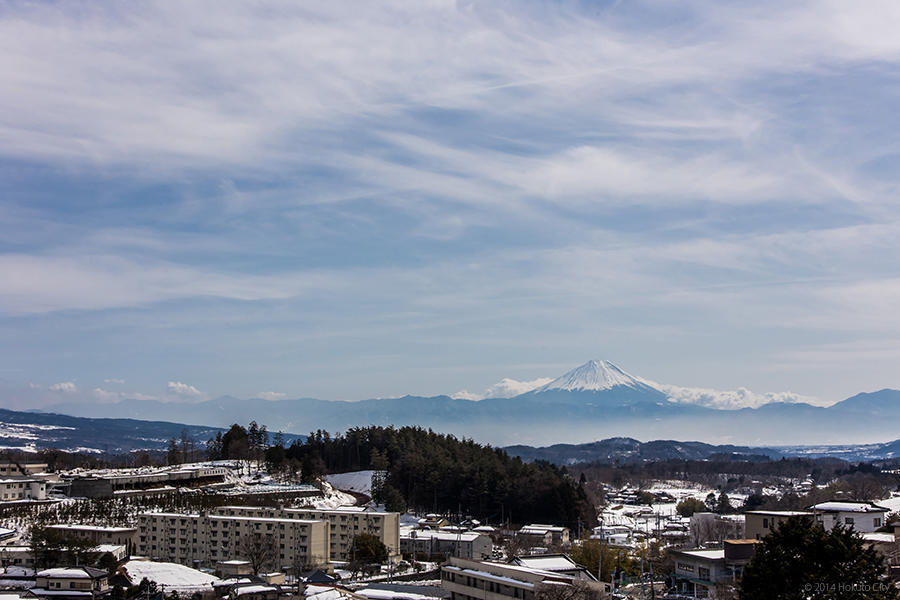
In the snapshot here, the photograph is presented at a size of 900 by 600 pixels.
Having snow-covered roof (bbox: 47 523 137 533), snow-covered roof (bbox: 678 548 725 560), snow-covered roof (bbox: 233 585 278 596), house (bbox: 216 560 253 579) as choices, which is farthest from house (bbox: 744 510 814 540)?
snow-covered roof (bbox: 47 523 137 533)

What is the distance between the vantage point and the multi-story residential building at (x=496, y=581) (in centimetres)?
2936

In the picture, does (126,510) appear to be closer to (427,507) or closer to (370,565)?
(370,565)

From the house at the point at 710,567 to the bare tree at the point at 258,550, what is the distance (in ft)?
62.3

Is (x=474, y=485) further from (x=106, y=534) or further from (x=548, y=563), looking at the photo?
(x=548, y=563)

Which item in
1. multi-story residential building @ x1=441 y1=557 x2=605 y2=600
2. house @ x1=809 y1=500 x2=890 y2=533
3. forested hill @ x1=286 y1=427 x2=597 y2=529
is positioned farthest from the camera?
forested hill @ x1=286 y1=427 x2=597 y2=529

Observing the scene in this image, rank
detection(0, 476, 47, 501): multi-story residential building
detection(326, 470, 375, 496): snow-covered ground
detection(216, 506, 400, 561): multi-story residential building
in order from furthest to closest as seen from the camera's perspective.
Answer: detection(326, 470, 375, 496): snow-covered ground → detection(0, 476, 47, 501): multi-story residential building → detection(216, 506, 400, 561): multi-story residential building

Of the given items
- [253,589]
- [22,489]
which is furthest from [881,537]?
[22,489]

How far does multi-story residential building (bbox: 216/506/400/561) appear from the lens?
49625mm

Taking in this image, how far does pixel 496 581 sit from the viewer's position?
3031 centimetres

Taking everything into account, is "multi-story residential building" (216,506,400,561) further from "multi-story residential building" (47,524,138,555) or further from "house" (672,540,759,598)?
"house" (672,540,759,598)

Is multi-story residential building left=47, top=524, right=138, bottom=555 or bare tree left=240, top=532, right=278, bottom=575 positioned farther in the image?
multi-story residential building left=47, top=524, right=138, bottom=555

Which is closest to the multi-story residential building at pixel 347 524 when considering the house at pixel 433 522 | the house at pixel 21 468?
the house at pixel 433 522

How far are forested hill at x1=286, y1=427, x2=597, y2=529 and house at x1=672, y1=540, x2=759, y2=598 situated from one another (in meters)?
24.9

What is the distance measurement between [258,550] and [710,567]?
20.8 meters
